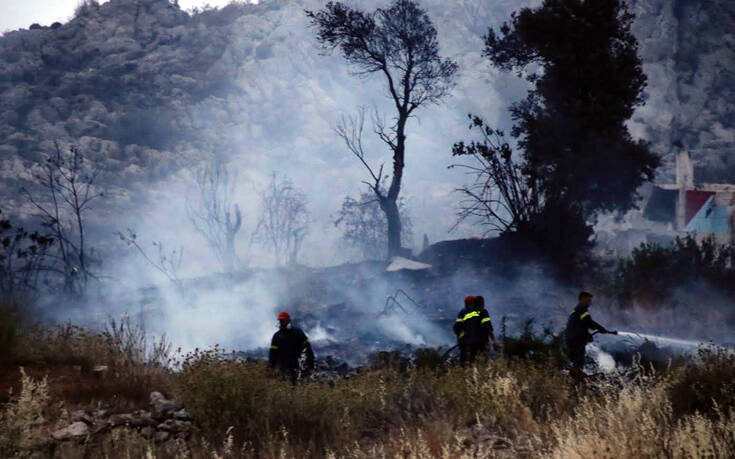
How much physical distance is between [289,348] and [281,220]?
132 feet

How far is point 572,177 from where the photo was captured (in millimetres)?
23844

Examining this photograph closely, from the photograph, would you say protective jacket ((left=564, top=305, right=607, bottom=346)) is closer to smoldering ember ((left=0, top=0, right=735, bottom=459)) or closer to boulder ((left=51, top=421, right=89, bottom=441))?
smoldering ember ((left=0, top=0, right=735, bottom=459))

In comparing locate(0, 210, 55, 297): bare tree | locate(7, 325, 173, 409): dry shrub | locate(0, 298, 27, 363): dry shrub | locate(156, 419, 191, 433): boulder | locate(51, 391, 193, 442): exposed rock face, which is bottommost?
locate(156, 419, 191, 433): boulder

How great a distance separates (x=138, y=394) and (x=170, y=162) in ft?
151

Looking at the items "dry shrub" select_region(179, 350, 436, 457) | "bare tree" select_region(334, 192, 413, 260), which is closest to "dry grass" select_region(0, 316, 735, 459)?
"dry shrub" select_region(179, 350, 436, 457)

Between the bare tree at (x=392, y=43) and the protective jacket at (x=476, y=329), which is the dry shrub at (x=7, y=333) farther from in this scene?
the bare tree at (x=392, y=43)

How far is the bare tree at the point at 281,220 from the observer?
161 feet

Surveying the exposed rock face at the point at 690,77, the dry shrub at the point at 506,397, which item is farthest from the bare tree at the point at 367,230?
the dry shrub at the point at 506,397

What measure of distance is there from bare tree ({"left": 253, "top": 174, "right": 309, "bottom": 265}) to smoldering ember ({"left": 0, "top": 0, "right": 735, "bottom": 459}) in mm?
433

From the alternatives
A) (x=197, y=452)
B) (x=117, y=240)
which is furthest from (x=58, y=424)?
(x=117, y=240)

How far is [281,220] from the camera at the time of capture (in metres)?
51.2

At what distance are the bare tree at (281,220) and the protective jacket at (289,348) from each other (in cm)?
3649

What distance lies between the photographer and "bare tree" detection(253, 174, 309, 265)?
49031 mm

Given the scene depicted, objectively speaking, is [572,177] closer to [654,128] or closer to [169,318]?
[169,318]
